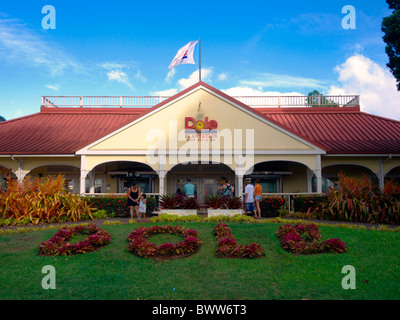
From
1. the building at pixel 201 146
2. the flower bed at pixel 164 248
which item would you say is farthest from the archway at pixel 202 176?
the flower bed at pixel 164 248

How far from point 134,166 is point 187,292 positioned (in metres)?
14.6

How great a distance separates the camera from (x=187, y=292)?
6.00m

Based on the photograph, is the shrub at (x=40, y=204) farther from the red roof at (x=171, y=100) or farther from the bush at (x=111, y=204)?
the red roof at (x=171, y=100)

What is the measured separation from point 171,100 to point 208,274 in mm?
11118

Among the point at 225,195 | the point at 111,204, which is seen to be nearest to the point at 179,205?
the point at 225,195

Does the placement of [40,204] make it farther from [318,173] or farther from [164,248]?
[318,173]

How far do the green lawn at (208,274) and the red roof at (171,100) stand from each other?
900 cm

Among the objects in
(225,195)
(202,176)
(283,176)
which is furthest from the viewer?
(202,176)

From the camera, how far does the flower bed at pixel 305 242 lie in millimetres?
8031

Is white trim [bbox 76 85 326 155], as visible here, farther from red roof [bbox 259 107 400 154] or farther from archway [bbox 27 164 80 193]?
archway [bbox 27 164 80 193]

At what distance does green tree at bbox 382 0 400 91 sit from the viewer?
1466cm

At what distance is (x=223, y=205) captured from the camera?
13.4 metres

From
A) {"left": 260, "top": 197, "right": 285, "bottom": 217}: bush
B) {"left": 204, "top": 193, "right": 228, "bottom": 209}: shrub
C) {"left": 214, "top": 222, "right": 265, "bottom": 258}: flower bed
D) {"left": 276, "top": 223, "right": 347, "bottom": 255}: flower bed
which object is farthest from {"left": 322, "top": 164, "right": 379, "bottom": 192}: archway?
{"left": 214, "top": 222, "right": 265, "bottom": 258}: flower bed

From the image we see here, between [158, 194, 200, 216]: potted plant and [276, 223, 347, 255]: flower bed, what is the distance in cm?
427
